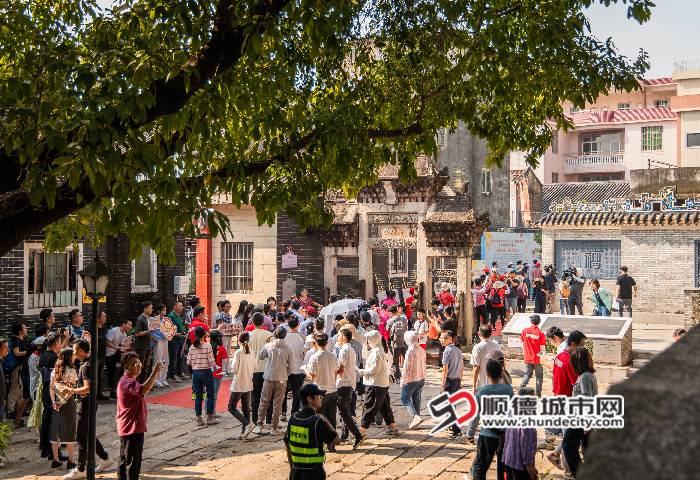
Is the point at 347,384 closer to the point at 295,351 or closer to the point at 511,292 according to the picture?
the point at 295,351

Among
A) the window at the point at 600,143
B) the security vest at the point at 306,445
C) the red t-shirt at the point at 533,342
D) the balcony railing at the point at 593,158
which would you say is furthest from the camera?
the window at the point at 600,143

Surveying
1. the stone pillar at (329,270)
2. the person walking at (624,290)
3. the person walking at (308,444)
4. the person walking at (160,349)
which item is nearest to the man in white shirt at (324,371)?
the person walking at (308,444)

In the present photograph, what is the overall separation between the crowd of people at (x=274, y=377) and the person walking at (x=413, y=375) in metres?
0.02

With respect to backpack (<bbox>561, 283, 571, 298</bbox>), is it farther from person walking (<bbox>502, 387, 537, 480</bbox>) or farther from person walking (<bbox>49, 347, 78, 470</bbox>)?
person walking (<bbox>49, 347, 78, 470</bbox>)

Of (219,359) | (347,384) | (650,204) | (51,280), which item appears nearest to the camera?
(347,384)

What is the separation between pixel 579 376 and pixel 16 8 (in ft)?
23.7

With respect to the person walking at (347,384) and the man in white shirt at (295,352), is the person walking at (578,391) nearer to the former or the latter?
the person walking at (347,384)

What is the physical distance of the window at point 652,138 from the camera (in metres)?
41.8

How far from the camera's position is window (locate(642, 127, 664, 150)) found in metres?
41.8

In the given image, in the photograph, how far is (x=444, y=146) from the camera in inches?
1496

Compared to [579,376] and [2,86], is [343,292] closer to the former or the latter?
[579,376]

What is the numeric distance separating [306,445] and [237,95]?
3733mm

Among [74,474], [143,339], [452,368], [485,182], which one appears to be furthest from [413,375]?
[485,182]

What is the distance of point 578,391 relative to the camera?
740cm
